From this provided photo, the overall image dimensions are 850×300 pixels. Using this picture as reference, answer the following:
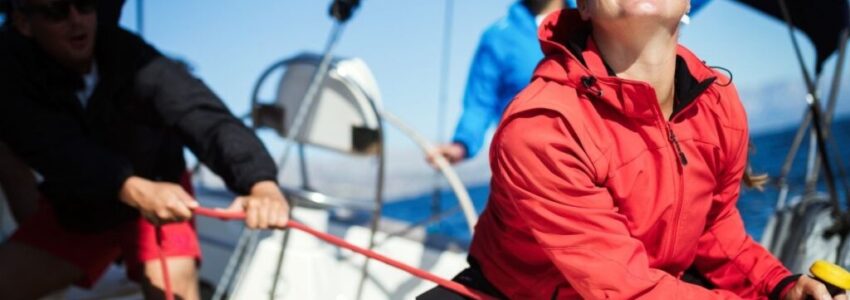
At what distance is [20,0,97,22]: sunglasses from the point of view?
1.79m

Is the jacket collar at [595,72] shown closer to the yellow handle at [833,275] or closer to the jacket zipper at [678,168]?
the jacket zipper at [678,168]

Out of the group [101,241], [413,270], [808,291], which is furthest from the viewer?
[101,241]

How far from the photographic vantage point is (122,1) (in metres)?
2.25

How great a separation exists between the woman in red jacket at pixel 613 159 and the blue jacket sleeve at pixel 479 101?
109 centimetres

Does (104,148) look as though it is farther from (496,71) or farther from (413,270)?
(496,71)

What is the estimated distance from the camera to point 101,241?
203 cm

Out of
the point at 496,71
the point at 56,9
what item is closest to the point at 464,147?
the point at 496,71

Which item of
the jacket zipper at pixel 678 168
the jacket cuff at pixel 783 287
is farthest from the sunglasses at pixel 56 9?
the jacket cuff at pixel 783 287

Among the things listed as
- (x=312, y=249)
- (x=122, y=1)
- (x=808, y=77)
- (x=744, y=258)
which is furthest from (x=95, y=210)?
(x=808, y=77)

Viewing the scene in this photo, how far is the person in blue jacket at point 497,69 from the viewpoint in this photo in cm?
238

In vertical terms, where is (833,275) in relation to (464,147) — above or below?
above

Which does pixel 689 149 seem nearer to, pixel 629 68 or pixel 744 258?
pixel 629 68

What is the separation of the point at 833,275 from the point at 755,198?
25.4ft

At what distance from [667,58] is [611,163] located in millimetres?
193
